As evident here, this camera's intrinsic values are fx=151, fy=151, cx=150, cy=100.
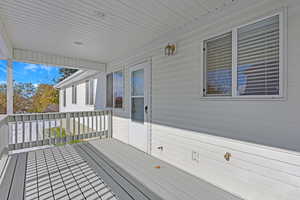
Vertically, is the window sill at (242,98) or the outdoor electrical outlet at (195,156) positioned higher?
the window sill at (242,98)

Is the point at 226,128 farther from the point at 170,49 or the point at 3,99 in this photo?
the point at 3,99

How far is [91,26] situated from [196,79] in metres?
2.37

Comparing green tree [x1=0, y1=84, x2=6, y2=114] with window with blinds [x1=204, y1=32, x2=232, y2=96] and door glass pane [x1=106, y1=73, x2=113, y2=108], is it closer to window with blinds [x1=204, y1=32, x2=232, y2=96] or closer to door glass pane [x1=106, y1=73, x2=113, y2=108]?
door glass pane [x1=106, y1=73, x2=113, y2=108]

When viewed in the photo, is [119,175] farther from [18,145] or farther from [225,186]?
[18,145]

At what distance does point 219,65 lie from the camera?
2500mm

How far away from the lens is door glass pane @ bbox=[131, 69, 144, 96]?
13.9 ft

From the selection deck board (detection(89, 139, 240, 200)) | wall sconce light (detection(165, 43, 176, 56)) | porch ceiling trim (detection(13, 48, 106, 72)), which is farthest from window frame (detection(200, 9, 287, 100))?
porch ceiling trim (detection(13, 48, 106, 72))

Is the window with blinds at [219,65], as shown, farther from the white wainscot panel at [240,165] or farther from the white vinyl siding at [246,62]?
the white wainscot panel at [240,165]

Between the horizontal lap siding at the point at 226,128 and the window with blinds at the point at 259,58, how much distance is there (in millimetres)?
143

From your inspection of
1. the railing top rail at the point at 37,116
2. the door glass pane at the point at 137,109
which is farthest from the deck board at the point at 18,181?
the door glass pane at the point at 137,109

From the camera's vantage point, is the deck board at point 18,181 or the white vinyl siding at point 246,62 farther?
the deck board at point 18,181

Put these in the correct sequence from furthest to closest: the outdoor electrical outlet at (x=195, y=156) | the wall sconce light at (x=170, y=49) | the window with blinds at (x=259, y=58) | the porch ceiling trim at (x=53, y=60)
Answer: the porch ceiling trim at (x=53, y=60)
the wall sconce light at (x=170, y=49)
the outdoor electrical outlet at (x=195, y=156)
the window with blinds at (x=259, y=58)

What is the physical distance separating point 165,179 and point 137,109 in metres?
2.18

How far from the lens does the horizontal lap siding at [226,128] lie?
5.69 ft
